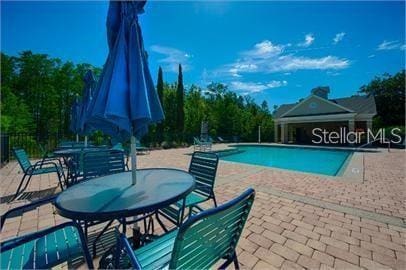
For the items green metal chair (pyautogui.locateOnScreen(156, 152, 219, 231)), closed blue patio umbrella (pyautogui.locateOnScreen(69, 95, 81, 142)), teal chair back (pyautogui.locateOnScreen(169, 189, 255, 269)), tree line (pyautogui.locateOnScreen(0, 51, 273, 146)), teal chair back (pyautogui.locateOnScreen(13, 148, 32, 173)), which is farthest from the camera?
tree line (pyautogui.locateOnScreen(0, 51, 273, 146))

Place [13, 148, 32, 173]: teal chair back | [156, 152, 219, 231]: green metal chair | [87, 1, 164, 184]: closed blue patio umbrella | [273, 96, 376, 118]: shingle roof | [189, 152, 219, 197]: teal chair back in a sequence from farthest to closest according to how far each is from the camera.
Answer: [273, 96, 376, 118]: shingle roof < [13, 148, 32, 173]: teal chair back < [189, 152, 219, 197]: teal chair back < [156, 152, 219, 231]: green metal chair < [87, 1, 164, 184]: closed blue patio umbrella

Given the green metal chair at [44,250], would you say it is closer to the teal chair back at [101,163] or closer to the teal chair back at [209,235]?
the teal chair back at [209,235]

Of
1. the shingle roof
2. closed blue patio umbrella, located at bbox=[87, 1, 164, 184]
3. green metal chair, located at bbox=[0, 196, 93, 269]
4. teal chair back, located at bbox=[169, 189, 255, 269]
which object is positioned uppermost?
the shingle roof

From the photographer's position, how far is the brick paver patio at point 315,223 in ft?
6.89

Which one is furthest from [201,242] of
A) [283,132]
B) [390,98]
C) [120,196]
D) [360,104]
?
[390,98]

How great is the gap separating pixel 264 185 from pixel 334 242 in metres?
2.39

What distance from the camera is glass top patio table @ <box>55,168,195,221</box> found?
1.37 m

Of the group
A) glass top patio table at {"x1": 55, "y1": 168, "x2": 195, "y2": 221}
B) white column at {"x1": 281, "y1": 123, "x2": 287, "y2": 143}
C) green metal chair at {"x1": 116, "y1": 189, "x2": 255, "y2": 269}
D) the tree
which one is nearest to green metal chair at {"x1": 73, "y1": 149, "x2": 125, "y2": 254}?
glass top patio table at {"x1": 55, "y1": 168, "x2": 195, "y2": 221}

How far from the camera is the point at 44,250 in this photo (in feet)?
4.92

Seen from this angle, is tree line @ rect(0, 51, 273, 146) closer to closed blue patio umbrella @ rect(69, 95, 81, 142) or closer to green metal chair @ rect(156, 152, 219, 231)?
closed blue patio umbrella @ rect(69, 95, 81, 142)

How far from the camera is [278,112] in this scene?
83.7 ft

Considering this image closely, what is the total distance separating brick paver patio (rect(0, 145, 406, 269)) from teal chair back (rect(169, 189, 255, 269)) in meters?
0.95

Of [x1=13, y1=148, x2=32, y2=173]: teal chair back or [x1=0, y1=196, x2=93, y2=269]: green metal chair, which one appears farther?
[x1=13, y1=148, x2=32, y2=173]: teal chair back

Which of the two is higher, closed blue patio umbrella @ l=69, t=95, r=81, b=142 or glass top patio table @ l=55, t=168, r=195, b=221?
closed blue patio umbrella @ l=69, t=95, r=81, b=142
